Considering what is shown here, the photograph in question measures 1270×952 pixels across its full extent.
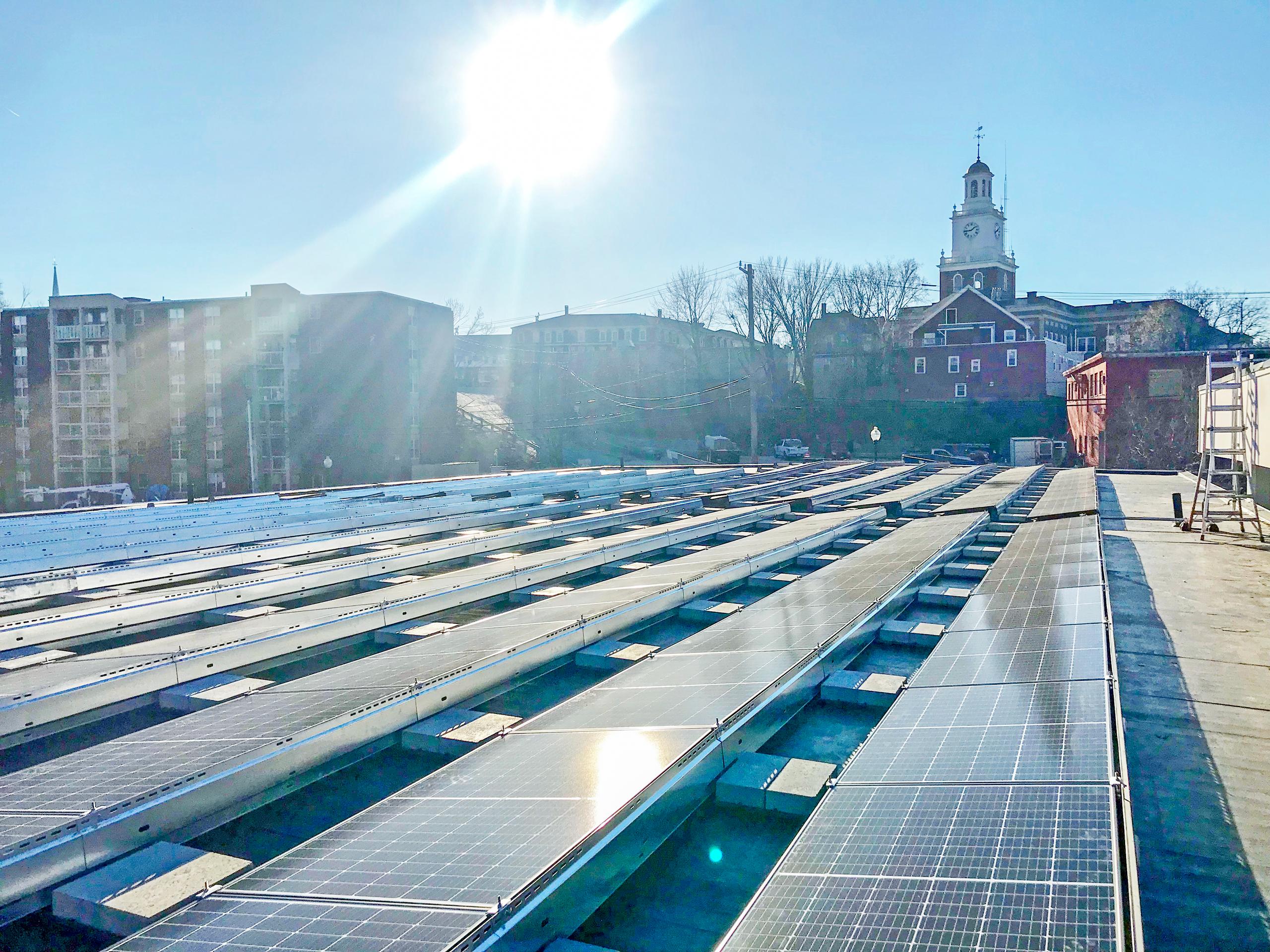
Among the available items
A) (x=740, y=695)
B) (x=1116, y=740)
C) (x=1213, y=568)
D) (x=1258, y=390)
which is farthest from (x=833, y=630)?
(x=1258, y=390)

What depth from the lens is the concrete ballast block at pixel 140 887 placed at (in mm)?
3754

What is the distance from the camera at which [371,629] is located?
9.00 meters

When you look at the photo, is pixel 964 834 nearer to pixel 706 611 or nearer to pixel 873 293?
pixel 706 611

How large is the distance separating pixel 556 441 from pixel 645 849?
58.3 metres

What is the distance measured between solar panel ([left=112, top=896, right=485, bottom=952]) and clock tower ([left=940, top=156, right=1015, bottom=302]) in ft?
274

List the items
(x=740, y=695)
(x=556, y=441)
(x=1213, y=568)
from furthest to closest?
(x=556, y=441)
(x=1213, y=568)
(x=740, y=695)

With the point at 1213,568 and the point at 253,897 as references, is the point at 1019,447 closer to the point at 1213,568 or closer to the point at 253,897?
the point at 1213,568

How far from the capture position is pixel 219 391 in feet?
191

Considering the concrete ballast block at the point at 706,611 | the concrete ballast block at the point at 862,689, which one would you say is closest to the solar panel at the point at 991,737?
the concrete ballast block at the point at 862,689

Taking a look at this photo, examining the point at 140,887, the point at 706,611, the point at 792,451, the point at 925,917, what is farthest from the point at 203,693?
the point at 792,451

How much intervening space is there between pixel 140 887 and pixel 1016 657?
5.50 meters

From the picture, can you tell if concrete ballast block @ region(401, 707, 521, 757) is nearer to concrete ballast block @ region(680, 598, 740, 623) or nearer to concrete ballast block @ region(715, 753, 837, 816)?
concrete ballast block @ region(715, 753, 837, 816)

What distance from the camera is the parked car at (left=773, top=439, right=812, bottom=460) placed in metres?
58.8

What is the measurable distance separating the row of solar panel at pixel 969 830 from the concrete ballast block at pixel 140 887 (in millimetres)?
2508
